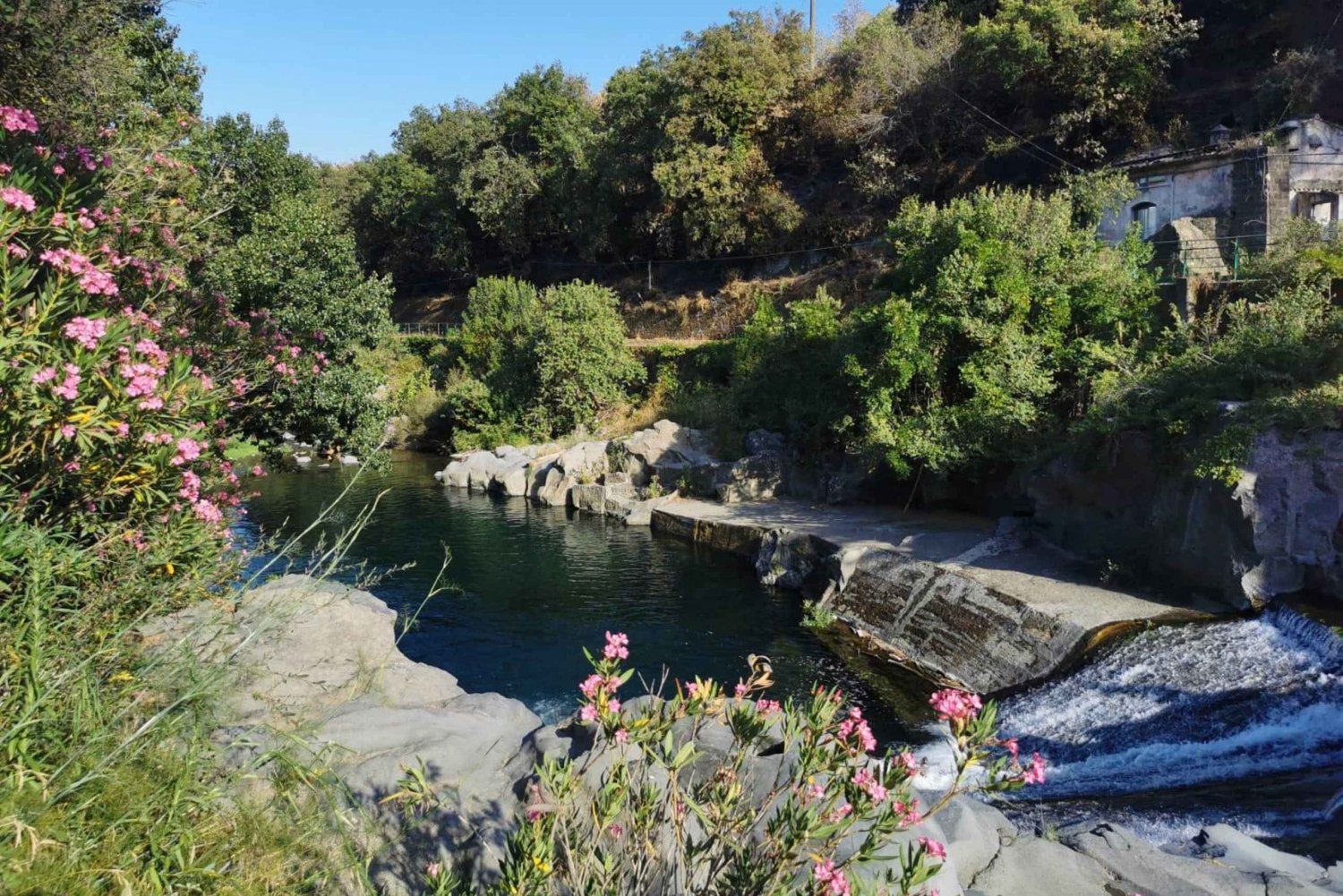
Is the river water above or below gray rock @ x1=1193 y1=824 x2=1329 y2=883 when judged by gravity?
below

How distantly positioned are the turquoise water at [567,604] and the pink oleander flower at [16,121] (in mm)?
4088

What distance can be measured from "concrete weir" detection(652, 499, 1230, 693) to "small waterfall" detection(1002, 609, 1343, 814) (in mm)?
622

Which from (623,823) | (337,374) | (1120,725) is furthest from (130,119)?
(1120,725)

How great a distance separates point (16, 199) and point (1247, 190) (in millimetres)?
23829

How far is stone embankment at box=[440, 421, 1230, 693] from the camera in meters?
12.9

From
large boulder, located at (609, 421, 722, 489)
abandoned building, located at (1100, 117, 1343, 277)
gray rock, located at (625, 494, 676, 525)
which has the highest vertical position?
abandoned building, located at (1100, 117, 1343, 277)

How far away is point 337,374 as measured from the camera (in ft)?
36.6

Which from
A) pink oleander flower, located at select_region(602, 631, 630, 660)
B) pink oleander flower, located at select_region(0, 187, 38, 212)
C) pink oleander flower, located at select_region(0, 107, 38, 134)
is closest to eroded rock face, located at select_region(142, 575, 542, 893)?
pink oleander flower, located at select_region(602, 631, 630, 660)

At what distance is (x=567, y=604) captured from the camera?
1653 cm

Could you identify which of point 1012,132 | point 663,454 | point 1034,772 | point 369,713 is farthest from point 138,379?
point 1012,132

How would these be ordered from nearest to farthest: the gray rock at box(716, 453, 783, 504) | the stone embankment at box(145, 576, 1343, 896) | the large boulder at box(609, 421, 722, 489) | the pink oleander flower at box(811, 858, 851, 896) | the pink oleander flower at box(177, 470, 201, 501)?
the pink oleander flower at box(811, 858, 851, 896) → the stone embankment at box(145, 576, 1343, 896) → the pink oleander flower at box(177, 470, 201, 501) → the gray rock at box(716, 453, 783, 504) → the large boulder at box(609, 421, 722, 489)

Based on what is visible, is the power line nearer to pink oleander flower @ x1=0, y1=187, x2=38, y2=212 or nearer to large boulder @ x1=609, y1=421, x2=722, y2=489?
large boulder @ x1=609, y1=421, x2=722, y2=489

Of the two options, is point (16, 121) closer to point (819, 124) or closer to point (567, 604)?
point (567, 604)

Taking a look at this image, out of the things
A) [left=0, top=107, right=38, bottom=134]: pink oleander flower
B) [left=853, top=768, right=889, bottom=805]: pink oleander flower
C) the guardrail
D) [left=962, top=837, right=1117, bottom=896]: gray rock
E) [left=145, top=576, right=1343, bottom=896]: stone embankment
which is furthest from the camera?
the guardrail
